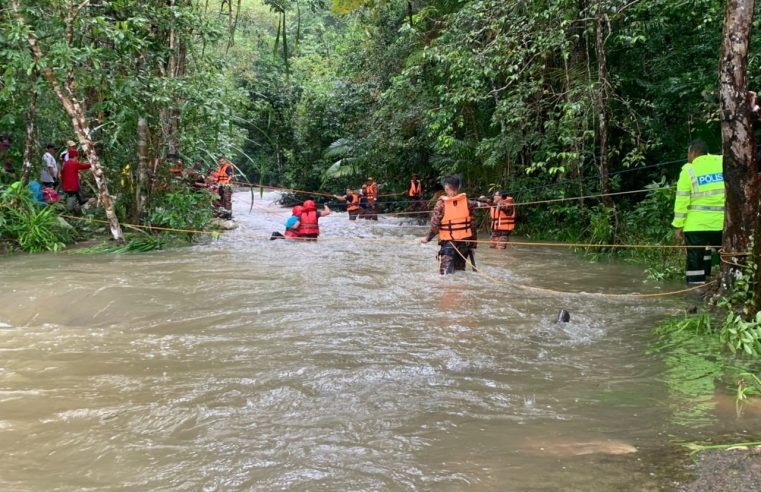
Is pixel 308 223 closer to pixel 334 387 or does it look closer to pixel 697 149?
pixel 697 149

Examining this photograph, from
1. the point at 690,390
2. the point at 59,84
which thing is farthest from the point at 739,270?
the point at 59,84

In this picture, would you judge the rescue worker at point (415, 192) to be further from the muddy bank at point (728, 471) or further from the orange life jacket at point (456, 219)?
the muddy bank at point (728, 471)

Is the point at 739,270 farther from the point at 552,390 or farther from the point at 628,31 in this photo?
the point at 628,31

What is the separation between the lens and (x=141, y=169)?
11.9 meters

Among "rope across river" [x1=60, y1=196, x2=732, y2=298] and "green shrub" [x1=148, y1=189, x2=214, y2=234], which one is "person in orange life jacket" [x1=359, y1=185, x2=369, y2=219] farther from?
"green shrub" [x1=148, y1=189, x2=214, y2=234]

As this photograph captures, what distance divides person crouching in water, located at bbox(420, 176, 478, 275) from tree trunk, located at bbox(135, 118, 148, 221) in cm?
649

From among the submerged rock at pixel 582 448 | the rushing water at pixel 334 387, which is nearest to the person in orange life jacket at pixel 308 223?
the rushing water at pixel 334 387

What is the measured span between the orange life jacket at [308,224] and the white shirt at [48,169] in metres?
5.27

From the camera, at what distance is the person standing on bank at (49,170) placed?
12.7 metres

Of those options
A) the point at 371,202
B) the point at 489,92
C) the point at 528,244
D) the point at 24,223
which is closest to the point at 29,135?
the point at 24,223

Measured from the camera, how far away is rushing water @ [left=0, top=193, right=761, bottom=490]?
300cm

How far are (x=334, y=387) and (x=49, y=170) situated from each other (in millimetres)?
11175

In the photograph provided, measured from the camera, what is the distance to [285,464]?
10.1 feet

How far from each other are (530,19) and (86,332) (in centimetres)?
782
